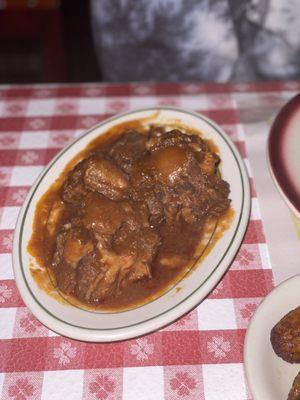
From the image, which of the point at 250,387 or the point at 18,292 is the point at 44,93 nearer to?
the point at 18,292

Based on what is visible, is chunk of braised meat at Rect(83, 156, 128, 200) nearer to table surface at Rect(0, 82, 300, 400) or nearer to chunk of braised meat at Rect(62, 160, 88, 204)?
chunk of braised meat at Rect(62, 160, 88, 204)

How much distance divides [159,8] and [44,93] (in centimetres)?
74

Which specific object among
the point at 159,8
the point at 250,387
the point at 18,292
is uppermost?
the point at 159,8

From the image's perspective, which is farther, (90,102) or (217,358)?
(90,102)

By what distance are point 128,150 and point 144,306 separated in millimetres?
639

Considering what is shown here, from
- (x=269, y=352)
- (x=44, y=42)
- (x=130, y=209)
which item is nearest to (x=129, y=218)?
(x=130, y=209)

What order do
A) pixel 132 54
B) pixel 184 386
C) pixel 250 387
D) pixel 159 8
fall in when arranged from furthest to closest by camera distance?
pixel 132 54
pixel 159 8
pixel 184 386
pixel 250 387

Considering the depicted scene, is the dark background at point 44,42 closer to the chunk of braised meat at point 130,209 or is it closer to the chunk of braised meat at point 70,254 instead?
the chunk of braised meat at point 130,209

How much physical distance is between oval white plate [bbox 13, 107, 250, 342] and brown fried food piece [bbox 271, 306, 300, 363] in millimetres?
234

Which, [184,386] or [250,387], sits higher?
[250,387]

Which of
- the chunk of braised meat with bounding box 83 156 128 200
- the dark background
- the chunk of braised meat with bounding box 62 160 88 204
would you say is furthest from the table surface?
the dark background

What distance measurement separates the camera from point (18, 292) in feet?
5.74

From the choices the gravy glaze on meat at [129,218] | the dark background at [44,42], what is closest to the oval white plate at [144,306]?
the gravy glaze on meat at [129,218]

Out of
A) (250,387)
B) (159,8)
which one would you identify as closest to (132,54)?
(159,8)
